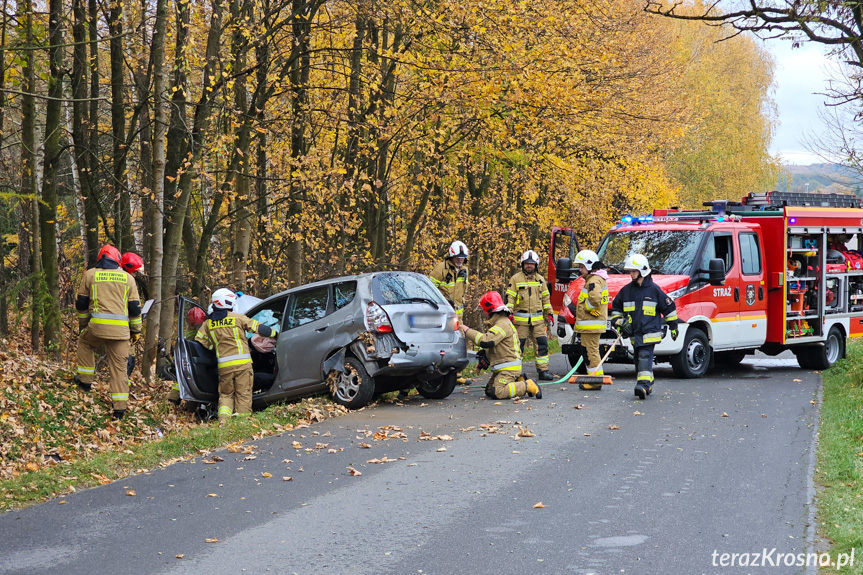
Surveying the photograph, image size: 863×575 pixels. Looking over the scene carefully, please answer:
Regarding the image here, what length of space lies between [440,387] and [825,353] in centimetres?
816

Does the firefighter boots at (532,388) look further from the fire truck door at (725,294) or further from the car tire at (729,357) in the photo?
the car tire at (729,357)

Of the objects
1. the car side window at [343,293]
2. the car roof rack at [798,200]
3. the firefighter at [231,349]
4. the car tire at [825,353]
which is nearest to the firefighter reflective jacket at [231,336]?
the firefighter at [231,349]

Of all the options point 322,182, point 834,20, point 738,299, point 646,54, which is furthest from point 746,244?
point 646,54

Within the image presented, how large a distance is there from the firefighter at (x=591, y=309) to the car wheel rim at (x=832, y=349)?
575 centimetres

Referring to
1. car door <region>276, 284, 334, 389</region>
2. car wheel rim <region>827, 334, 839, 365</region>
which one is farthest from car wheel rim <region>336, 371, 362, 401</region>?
car wheel rim <region>827, 334, 839, 365</region>

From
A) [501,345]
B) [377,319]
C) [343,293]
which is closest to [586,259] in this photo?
[501,345]

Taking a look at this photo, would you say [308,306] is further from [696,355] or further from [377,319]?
[696,355]

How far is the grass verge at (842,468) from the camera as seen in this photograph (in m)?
5.61

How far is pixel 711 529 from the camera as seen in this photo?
19.4 ft

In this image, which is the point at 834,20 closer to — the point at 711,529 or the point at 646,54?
the point at 711,529

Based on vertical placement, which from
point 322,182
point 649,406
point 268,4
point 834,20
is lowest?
point 649,406

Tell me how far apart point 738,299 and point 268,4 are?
9156mm

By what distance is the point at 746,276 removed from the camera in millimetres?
14859

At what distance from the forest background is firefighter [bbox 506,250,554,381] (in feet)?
9.27
